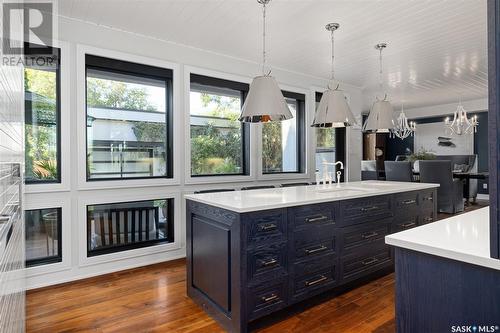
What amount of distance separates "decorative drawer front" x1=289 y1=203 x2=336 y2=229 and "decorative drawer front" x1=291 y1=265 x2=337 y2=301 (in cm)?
40

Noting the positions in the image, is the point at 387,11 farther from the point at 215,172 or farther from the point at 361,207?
the point at 215,172

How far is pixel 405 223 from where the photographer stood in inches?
126

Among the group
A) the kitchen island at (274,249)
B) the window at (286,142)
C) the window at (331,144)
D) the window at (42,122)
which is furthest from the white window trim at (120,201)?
the window at (331,144)

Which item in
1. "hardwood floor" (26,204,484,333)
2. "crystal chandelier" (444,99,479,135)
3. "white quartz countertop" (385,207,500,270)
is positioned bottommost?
"hardwood floor" (26,204,484,333)

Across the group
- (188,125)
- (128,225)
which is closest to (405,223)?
(188,125)

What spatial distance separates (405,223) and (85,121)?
3.57m

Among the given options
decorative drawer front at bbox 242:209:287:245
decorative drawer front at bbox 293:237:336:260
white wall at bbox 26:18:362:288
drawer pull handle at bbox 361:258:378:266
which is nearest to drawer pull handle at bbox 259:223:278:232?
decorative drawer front at bbox 242:209:287:245

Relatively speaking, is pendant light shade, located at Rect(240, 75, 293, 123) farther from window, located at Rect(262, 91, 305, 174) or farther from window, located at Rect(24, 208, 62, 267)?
window, located at Rect(24, 208, 62, 267)

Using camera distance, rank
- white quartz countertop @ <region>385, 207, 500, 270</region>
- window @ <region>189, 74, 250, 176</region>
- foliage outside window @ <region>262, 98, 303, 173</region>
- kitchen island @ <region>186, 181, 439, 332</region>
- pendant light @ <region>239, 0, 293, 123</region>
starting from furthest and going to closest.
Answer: foliage outside window @ <region>262, 98, 303, 173</region> < window @ <region>189, 74, 250, 176</region> < pendant light @ <region>239, 0, 293, 123</region> < kitchen island @ <region>186, 181, 439, 332</region> < white quartz countertop @ <region>385, 207, 500, 270</region>

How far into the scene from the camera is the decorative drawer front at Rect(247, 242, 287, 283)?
204cm

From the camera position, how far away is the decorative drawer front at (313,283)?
2.29 m

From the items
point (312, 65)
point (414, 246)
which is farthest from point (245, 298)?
point (312, 65)

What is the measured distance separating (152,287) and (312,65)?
3.74 metres

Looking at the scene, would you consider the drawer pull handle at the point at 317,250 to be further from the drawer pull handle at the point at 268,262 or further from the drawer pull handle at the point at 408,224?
the drawer pull handle at the point at 408,224
